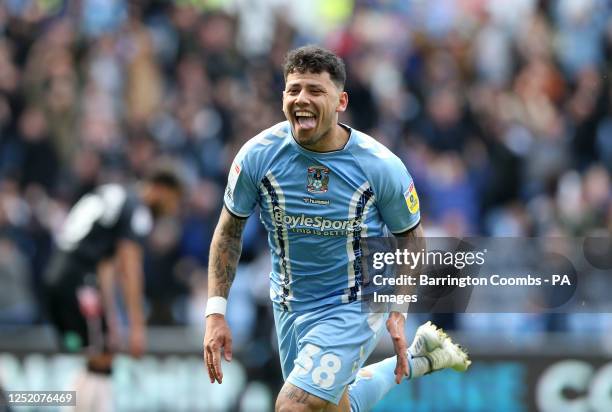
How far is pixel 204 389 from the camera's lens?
1277 cm

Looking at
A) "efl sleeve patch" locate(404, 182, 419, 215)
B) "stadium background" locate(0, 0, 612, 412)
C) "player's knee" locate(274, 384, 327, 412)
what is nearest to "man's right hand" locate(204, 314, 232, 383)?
"player's knee" locate(274, 384, 327, 412)

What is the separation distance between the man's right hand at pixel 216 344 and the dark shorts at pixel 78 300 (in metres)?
3.37

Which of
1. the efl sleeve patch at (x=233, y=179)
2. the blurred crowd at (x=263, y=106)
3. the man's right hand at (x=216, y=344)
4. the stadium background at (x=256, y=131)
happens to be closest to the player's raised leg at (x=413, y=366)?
→ the man's right hand at (x=216, y=344)

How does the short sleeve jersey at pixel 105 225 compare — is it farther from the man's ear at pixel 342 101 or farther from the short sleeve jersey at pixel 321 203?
the man's ear at pixel 342 101

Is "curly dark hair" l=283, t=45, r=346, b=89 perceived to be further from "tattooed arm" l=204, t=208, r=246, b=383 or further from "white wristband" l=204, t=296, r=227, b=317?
"white wristband" l=204, t=296, r=227, b=317

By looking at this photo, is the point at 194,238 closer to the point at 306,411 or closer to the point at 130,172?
the point at 130,172

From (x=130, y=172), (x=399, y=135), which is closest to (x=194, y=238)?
(x=130, y=172)

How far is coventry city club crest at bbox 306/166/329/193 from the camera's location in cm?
789

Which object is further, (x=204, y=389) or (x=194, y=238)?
(x=194, y=238)

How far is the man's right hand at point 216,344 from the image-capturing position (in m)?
7.68

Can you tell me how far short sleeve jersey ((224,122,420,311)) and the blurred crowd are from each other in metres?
5.66

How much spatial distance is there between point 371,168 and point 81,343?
4.22 m

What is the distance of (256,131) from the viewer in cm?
1510

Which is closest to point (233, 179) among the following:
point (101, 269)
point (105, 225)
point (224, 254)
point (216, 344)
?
point (224, 254)
